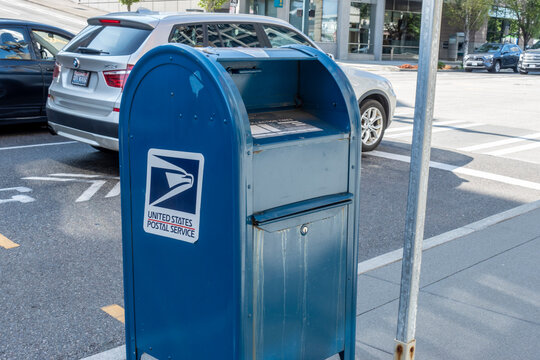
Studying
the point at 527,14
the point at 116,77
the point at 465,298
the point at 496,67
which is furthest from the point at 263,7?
the point at 465,298

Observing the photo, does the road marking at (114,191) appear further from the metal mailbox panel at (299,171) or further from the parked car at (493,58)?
the parked car at (493,58)

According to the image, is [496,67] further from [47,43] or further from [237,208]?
[237,208]

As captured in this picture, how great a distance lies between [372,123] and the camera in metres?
9.43

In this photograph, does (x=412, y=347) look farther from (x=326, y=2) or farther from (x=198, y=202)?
(x=326, y=2)

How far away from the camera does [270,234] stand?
2682mm

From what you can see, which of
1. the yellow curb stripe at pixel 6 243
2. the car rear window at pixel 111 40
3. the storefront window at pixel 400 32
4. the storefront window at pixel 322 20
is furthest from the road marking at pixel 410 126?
the storefront window at pixel 400 32

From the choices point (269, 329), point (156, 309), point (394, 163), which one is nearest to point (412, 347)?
point (269, 329)

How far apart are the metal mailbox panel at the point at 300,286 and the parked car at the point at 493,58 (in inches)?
1325

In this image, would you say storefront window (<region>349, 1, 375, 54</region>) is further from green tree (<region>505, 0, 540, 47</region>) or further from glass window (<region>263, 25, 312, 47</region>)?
glass window (<region>263, 25, 312, 47</region>)

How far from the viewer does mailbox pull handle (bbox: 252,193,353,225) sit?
2.63m

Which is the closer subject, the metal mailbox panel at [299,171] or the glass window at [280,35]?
the metal mailbox panel at [299,171]

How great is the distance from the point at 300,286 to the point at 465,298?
6.40ft

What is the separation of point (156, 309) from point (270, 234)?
2.25 feet

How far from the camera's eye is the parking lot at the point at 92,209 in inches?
158
